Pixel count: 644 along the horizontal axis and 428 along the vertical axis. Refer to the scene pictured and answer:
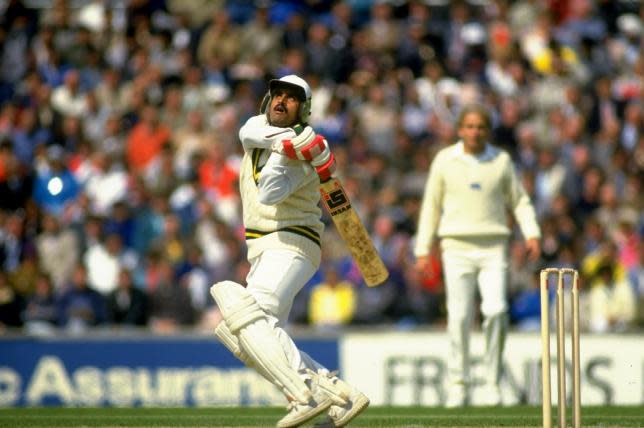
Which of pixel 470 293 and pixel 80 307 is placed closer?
pixel 470 293

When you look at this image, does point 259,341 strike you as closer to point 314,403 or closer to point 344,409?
point 314,403

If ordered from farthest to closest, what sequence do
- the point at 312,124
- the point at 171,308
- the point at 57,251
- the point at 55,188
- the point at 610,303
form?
the point at 312,124 < the point at 55,188 < the point at 57,251 < the point at 171,308 < the point at 610,303

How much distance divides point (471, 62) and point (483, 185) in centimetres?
854

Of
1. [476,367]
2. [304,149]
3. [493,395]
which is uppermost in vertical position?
[304,149]

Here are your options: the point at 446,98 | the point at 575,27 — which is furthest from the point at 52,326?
the point at 575,27

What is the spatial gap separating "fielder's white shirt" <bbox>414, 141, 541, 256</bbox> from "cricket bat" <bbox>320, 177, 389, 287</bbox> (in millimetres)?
2713

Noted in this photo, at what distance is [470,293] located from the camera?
11.7m

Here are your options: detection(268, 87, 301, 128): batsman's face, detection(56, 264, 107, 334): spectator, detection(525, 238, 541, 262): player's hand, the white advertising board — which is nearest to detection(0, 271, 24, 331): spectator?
detection(56, 264, 107, 334): spectator

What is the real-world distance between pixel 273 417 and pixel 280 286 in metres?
2.16

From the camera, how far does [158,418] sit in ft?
33.7

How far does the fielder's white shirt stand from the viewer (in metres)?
11.6

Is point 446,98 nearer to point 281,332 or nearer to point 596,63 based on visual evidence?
point 596,63

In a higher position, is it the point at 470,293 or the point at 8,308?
the point at 470,293

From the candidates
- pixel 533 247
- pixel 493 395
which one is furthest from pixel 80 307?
pixel 533 247
